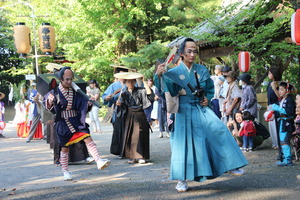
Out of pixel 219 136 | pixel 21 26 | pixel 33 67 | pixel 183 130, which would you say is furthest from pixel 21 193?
pixel 33 67

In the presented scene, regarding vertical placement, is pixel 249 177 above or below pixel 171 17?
below

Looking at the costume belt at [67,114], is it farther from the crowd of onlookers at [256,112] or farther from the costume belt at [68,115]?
the crowd of onlookers at [256,112]

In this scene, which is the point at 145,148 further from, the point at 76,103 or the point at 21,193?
the point at 21,193

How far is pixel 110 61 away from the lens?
77.5ft

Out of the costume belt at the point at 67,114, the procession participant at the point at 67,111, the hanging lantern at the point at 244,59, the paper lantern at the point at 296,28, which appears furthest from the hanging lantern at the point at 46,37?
the paper lantern at the point at 296,28

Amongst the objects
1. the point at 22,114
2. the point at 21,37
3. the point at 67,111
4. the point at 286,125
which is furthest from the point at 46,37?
the point at 286,125

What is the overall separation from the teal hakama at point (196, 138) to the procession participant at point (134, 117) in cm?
303

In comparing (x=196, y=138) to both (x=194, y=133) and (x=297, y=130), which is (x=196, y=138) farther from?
(x=297, y=130)

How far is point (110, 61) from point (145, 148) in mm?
15807

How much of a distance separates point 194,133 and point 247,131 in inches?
159

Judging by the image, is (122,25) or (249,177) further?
(122,25)

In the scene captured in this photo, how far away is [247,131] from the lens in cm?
886

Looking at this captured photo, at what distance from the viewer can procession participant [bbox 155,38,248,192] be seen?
4.98 meters

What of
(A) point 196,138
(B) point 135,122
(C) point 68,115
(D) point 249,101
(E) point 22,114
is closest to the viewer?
(A) point 196,138
